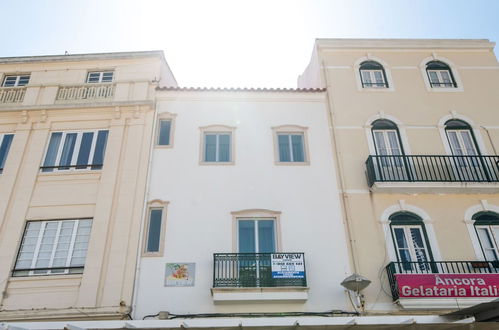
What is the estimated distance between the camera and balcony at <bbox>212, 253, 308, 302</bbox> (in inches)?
443

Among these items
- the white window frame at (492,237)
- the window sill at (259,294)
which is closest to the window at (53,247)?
the window sill at (259,294)

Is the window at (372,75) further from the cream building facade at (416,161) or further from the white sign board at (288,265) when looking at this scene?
the white sign board at (288,265)

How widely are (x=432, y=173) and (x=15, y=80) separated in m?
16.1

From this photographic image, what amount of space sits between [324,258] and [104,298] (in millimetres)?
6475

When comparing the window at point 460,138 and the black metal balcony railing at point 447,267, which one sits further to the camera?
the window at point 460,138

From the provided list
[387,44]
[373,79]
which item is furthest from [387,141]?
[387,44]

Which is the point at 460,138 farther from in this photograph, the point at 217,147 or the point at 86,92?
the point at 86,92

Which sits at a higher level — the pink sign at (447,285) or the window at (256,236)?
the window at (256,236)

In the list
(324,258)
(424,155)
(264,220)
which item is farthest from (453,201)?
(264,220)

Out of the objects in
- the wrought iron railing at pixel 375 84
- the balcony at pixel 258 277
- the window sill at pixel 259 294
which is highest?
the wrought iron railing at pixel 375 84

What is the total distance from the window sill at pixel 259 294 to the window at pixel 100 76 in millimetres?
9480

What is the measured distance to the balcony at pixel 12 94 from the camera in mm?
15031

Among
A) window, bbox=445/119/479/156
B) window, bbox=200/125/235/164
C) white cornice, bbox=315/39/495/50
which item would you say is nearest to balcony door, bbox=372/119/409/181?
window, bbox=445/119/479/156

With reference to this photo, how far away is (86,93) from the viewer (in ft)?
49.5
